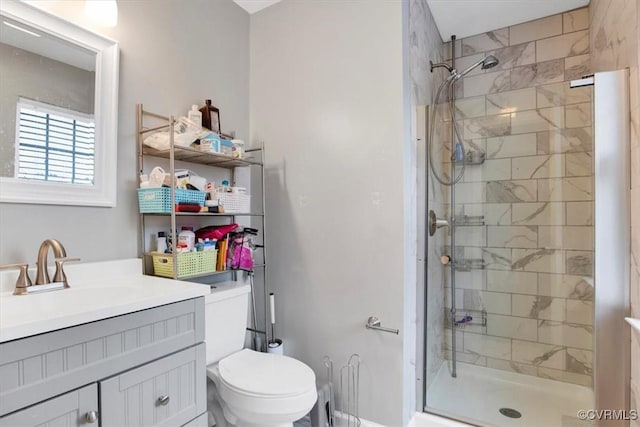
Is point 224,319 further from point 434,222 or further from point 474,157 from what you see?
point 474,157

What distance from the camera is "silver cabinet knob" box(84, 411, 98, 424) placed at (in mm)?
907

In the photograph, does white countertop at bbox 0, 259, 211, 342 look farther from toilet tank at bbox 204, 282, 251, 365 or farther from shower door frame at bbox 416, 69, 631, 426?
shower door frame at bbox 416, 69, 631, 426

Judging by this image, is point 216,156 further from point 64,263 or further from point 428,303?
point 428,303

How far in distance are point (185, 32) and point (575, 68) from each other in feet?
8.23

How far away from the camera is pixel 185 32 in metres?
1.78

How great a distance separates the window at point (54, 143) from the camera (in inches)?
47.9

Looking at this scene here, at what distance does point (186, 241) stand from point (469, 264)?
176 centimetres

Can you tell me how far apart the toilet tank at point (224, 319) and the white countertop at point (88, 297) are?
0.86 feet

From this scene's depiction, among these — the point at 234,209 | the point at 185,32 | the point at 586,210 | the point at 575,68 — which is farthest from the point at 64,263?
the point at 575,68

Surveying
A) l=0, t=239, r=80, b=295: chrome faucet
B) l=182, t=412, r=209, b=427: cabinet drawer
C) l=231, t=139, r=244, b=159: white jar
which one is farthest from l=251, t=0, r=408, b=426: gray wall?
l=0, t=239, r=80, b=295: chrome faucet

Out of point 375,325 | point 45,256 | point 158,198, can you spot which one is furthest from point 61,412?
point 375,325

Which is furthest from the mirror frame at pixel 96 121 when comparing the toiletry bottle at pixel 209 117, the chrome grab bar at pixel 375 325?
the chrome grab bar at pixel 375 325

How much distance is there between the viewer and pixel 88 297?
1228 millimetres

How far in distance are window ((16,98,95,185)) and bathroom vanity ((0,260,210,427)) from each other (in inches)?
15.2
